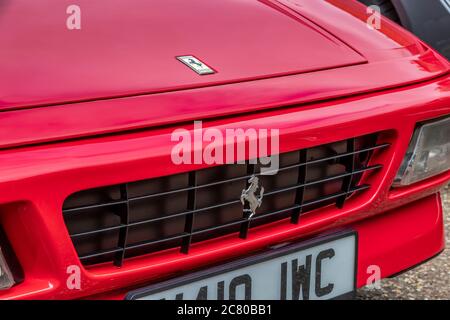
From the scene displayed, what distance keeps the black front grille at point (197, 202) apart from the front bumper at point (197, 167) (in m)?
0.03

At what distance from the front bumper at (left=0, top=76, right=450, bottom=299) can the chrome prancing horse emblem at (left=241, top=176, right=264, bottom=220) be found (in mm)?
73

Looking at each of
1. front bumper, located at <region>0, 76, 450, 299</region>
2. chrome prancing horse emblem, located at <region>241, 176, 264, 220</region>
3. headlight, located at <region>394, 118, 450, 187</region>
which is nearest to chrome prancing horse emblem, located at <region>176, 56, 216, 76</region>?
front bumper, located at <region>0, 76, 450, 299</region>

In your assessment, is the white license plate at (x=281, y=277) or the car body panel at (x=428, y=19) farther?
the car body panel at (x=428, y=19)

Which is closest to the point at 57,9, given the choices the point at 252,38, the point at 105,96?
the point at 105,96

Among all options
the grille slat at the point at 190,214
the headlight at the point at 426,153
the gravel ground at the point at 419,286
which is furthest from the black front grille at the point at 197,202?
the gravel ground at the point at 419,286

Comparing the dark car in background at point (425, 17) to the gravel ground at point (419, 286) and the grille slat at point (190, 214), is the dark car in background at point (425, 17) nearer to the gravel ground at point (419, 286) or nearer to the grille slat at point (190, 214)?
the gravel ground at point (419, 286)

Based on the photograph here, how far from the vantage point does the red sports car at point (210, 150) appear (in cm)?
130

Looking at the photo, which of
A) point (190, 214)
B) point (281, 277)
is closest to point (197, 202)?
point (190, 214)

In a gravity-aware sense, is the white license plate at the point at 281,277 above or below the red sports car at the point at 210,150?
below

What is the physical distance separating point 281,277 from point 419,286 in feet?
3.69

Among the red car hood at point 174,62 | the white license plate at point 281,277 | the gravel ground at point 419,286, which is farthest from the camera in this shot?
the gravel ground at point 419,286

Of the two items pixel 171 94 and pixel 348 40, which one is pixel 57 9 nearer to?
pixel 171 94

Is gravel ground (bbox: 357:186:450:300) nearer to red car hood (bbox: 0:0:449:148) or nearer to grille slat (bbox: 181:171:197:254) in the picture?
red car hood (bbox: 0:0:449:148)

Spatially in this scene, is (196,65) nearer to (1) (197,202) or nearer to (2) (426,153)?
(1) (197,202)
